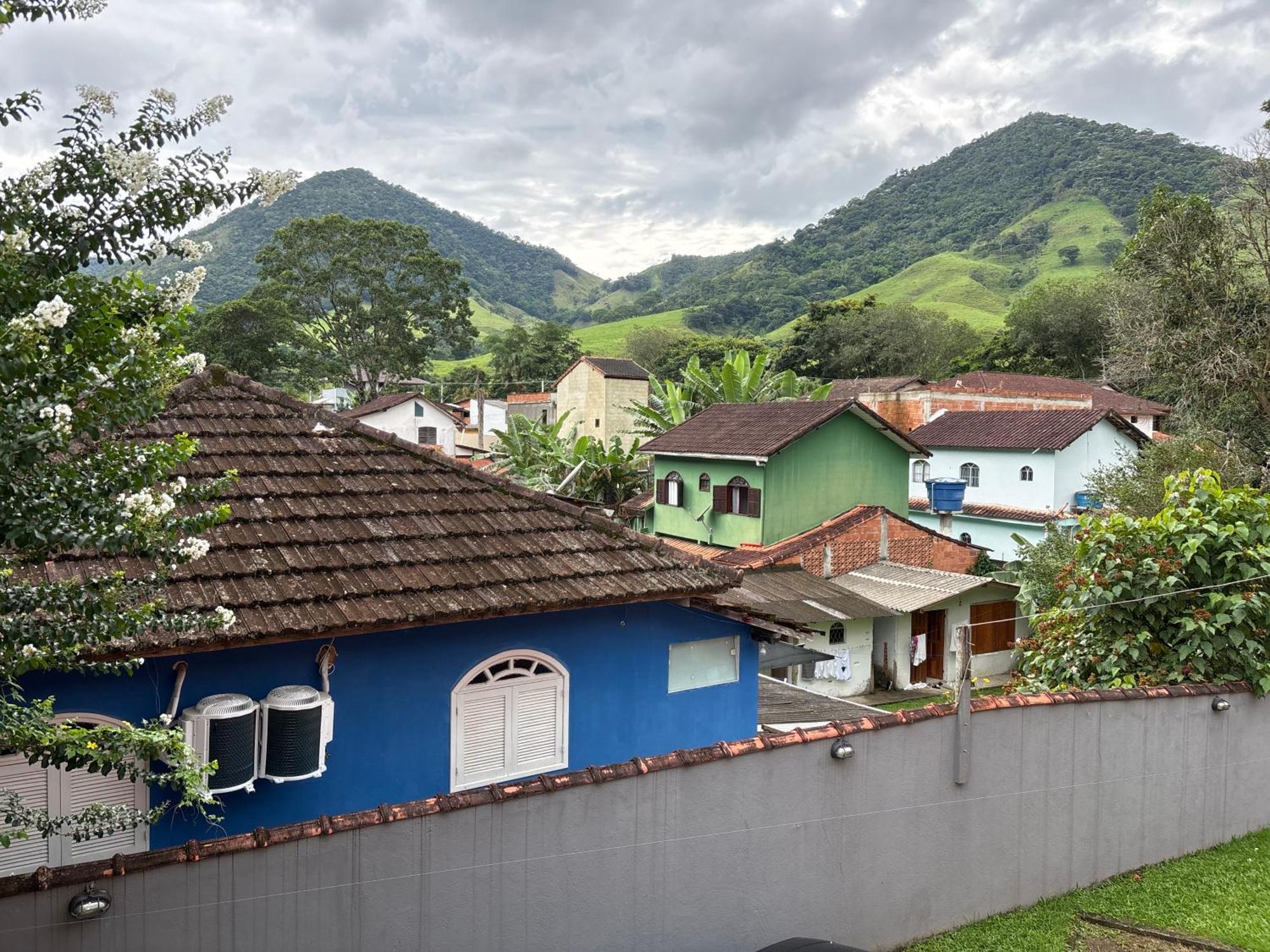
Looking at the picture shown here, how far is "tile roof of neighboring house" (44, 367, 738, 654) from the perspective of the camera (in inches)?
254

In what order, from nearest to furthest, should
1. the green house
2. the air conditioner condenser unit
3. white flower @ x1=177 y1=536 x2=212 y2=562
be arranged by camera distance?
white flower @ x1=177 y1=536 x2=212 y2=562 → the air conditioner condenser unit → the green house

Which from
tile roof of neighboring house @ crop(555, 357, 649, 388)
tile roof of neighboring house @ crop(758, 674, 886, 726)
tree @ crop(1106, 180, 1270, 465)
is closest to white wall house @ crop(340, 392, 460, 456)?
tile roof of neighboring house @ crop(555, 357, 649, 388)

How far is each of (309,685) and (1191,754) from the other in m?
7.70

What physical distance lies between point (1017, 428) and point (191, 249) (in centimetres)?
3365

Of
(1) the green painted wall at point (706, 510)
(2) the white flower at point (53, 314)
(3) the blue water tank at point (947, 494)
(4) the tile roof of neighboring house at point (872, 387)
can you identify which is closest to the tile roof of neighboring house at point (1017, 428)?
(3) the blue water tank at point (947, 494)

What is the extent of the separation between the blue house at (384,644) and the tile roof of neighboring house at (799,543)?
46.9 feet

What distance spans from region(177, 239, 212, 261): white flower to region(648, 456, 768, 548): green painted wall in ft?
72.6

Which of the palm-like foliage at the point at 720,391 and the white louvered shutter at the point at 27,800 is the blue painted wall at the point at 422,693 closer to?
the white louvered shutter at the point at 27,800

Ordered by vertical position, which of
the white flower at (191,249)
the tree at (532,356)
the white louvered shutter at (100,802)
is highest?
the tree at (532,356)

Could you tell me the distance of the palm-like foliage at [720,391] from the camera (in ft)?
102

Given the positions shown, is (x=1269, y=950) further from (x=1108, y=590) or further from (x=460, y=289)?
(x=460, y=289)

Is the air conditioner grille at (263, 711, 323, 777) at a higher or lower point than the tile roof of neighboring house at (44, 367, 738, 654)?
lower

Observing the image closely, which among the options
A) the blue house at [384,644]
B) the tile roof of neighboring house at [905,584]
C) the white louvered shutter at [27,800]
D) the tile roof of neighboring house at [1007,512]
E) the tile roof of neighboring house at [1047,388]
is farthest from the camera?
the tile roof of neighboring house at [1047,388]

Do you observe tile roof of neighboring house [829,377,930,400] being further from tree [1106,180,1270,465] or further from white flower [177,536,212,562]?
white flower [177,536,212,562]
